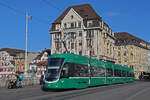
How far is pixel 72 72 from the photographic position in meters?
21.0

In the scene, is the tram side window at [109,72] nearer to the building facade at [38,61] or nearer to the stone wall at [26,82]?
the stone wall at [26,82]

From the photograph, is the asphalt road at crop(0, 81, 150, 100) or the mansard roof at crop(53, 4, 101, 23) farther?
the mansard roof at crop(53, 4, 101, 23)

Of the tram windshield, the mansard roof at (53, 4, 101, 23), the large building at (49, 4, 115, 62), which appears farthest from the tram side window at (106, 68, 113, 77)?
the mansard roof at (53, 4, 101, 23)

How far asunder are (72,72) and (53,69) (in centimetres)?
199

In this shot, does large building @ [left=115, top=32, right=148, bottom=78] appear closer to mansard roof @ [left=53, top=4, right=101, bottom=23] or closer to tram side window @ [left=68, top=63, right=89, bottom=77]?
mansard roof @ [left=53, top=4, right=101, bottom=23]

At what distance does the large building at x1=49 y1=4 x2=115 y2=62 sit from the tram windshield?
39597 mm

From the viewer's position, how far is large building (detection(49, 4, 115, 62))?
6128cm

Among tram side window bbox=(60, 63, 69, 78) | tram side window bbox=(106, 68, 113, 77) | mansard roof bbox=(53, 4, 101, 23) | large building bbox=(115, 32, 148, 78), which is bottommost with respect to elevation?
tram side window bbox=(106, 68, 113, 77)

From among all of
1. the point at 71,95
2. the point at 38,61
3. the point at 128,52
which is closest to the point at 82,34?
the point at 38,61

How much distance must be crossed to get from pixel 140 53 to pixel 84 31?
4908 centimetres

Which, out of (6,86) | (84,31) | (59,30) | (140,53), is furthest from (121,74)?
(140,53)

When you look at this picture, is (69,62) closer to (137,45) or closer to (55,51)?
(55,51)

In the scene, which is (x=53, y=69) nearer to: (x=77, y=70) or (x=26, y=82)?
(x=77, y=70)

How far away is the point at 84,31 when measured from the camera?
62.5 m
